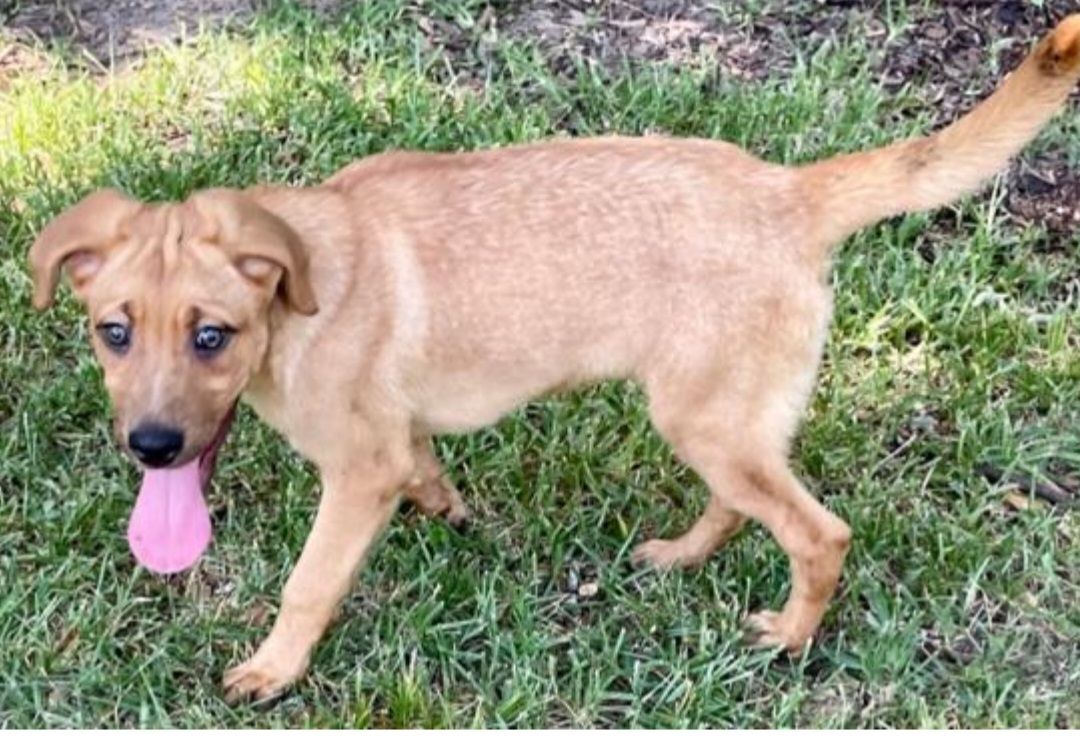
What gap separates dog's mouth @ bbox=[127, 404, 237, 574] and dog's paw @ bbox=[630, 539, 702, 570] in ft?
4.26

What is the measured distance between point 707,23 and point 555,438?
2454 mm

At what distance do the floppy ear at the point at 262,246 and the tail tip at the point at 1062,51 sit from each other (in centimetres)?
176

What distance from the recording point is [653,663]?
5012 millimetres

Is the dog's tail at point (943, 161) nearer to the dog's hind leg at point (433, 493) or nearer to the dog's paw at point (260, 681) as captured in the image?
the dog's hind leg at point (433, 493)

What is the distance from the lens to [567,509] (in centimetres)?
551

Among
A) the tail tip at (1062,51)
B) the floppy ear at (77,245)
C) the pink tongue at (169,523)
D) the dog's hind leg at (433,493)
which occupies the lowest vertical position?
the dog's hind leg at (433,493)

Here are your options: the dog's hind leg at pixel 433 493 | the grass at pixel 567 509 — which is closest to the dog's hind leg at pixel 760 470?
the grass at pixel 567 509

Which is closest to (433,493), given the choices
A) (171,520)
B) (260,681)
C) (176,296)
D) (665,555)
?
(665,555)

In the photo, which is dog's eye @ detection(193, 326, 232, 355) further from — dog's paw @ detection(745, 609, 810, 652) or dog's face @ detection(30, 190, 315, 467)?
→ dog's paw @ detection(745, 609, 810, 652)

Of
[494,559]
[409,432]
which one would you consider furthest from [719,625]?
[409,432]

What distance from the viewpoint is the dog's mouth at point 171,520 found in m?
4.63

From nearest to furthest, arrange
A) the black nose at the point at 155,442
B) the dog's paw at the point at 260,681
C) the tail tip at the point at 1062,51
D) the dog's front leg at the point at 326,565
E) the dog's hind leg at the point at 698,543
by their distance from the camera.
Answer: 1. the black nose at the point at 155,442
2. the tail tip at the point at 1062,51
3. the dog's front leg at the point at 326,565
4. the dog's paw at the point at 260,681
5. the dog's hind leg at the point at 698,543

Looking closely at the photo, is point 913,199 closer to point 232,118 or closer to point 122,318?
point 122,318

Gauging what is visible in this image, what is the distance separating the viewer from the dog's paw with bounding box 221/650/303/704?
16.1 feet
